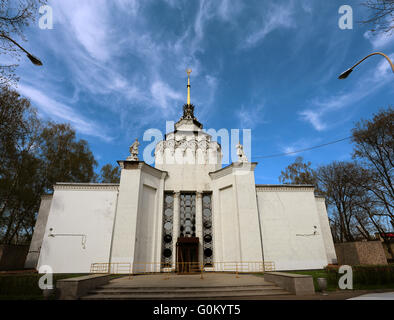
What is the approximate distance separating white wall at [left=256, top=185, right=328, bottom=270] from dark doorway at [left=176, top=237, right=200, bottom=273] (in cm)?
530

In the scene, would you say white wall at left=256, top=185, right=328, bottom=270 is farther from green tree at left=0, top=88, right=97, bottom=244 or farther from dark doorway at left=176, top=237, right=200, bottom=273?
green tree at left=0, top=88, right=97, bottom=244

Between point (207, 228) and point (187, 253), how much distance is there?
254 cm

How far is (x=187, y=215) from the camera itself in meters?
17.5

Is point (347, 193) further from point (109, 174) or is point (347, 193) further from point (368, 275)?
point (109, 174)

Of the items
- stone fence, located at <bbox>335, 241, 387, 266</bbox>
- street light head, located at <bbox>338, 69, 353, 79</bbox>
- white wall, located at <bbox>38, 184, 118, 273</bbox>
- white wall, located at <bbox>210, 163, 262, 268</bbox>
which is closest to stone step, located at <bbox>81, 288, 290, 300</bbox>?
white wall, located at <bbox>210, 163, 262, 268</bbox>

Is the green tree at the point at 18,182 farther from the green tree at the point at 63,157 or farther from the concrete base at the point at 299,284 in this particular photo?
the concrete base at the point at 299,284

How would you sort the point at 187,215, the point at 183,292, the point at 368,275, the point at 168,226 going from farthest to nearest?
the point at 187,215, the point at 168,226, the point at 368,275, the point at 183,292

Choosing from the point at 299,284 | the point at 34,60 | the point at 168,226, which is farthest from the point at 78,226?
the point at 299,284

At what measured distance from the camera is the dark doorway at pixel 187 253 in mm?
15547

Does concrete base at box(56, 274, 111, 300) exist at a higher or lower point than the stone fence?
lower

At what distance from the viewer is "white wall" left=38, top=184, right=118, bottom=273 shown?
14.5m

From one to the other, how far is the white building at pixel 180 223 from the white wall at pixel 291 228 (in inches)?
2.8

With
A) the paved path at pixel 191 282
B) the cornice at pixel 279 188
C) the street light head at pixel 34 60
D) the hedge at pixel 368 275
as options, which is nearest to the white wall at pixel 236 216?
the cornice at pixel 279 188
